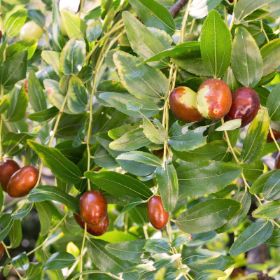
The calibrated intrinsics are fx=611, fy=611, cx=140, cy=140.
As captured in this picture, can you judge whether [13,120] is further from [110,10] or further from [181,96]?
[181,96]

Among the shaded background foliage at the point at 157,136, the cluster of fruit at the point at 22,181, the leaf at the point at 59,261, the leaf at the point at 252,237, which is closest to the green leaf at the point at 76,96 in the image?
the shaded background foliage at the point at 157,136

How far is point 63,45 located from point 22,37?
257mm

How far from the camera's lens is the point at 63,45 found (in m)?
1.04

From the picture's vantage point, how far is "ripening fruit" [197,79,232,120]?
0.75 metres

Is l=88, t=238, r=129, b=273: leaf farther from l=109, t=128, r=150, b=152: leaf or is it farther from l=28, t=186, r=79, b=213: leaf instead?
l=109, t=128, r=150, b=152: leaf

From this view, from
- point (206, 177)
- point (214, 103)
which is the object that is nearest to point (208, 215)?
point (206, 177)

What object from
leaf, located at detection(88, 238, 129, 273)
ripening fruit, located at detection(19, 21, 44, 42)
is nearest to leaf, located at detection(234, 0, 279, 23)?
leaf, located at detection(88, 238, 129, 273)

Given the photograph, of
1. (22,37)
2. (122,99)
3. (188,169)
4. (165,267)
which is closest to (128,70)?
(122,99)

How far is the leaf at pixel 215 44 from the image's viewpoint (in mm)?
765

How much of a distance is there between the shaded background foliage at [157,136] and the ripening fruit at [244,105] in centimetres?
2

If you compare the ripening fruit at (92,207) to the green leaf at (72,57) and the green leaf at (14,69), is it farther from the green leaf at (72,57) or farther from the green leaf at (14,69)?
the green leaf at (14,69)

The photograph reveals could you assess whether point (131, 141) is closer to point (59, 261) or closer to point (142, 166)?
point (142, 166)

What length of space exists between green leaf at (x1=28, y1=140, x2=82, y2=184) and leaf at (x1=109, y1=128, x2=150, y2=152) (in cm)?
13

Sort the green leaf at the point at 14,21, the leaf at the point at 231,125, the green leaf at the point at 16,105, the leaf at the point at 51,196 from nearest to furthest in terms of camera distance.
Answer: the leaf at the point at 231,125 < the leaf at the point at 51,196 < the green leaf at the point at 16,105 < the green leaf at the point at 14,21
